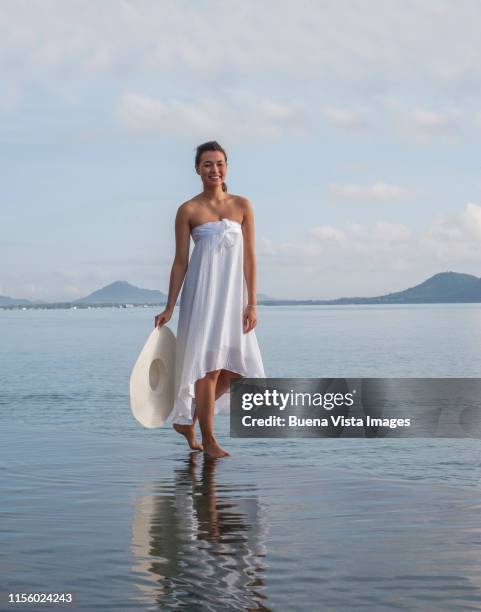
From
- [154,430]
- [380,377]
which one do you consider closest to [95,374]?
[380,377]

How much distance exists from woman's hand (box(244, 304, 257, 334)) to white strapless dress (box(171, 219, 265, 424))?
0.04m

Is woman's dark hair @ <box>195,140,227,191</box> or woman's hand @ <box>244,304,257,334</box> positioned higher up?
woman's dark hair @ <box>195,140,227,191</box>

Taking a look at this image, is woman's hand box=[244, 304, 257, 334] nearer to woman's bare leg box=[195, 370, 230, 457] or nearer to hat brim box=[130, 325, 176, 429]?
woman's bare leg box=[195, 370, 230, 457]

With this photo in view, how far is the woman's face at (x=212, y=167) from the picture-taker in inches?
295

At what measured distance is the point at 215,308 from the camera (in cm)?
741

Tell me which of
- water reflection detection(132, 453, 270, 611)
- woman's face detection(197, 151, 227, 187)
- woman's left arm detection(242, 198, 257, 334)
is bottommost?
water reflection detection(132, 453, 270, 611)

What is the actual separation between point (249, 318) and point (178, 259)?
783mm

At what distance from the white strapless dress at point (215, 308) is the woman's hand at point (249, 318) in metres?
0.04

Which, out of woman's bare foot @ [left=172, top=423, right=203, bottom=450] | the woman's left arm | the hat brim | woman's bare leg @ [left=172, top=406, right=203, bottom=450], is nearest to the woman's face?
the woman's left arm

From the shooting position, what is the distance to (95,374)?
74.0ft

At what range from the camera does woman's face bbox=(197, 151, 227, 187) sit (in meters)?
7.48

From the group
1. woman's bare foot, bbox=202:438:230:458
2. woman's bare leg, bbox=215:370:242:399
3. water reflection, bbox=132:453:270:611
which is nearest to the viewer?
water reflection, bbox=132:453:270:611

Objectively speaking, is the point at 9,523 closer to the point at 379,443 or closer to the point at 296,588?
the point at 296,588

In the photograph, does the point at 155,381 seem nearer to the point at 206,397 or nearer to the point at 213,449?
the point at 206,397
